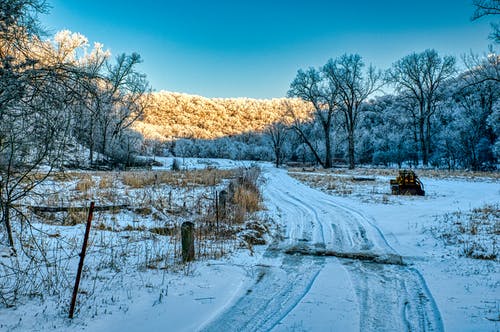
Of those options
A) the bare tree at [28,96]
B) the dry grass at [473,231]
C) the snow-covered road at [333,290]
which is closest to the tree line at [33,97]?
the bare tree at [28,96]

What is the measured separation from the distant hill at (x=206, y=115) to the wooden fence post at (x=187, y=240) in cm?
5731

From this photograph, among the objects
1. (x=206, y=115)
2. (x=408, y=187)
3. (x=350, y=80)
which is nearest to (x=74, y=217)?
(x=408, y=187)

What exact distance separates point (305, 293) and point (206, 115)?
90144 millimetres

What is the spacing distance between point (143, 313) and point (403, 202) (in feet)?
31.0

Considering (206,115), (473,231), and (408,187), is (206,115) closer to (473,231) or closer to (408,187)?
(408,187)

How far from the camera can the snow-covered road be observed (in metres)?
2.84

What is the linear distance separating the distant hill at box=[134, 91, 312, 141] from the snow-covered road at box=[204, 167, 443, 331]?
5713 cm

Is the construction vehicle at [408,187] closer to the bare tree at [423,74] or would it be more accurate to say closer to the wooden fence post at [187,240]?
the wooden fence post at [187,240]

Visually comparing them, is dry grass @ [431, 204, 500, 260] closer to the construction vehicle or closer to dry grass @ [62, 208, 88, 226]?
the construction vehicle

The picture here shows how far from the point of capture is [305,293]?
3512 mm

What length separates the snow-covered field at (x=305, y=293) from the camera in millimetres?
2795

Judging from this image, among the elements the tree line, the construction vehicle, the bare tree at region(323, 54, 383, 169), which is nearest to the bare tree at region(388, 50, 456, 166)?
the bare tree at region(323, 54, 383, 169)

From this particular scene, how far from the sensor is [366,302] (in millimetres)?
3268

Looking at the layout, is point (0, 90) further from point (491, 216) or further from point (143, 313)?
point (491, 216)
